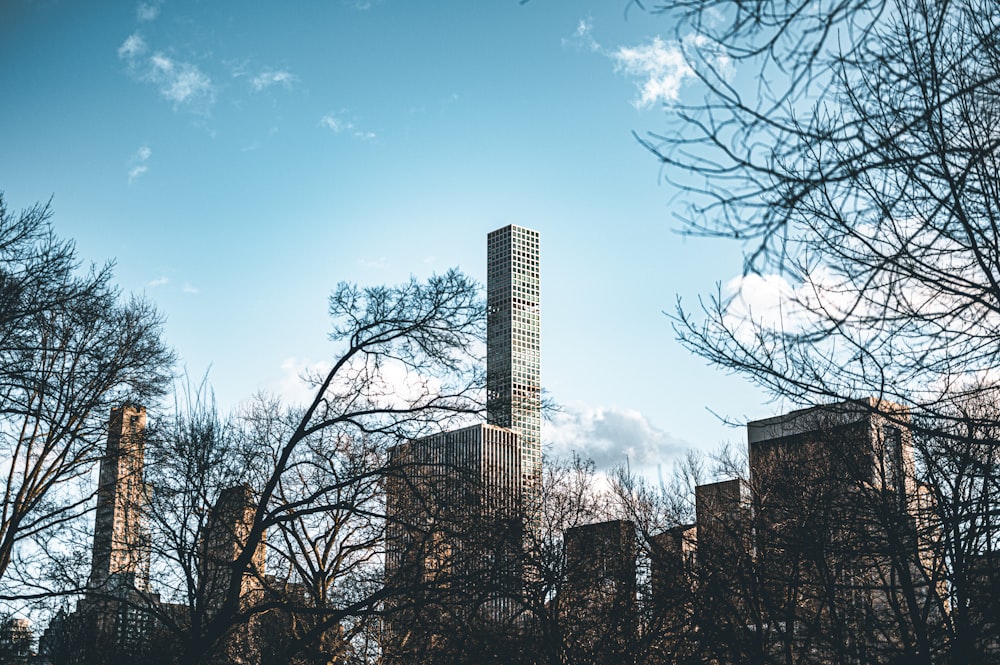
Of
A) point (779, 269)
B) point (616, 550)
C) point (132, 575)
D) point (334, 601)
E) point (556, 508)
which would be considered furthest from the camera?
point (556, 508)

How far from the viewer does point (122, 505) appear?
54.7 feet

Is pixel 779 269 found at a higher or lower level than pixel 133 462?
lower

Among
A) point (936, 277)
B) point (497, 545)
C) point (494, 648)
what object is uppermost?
point (936, 277)

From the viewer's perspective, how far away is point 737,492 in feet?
78.4

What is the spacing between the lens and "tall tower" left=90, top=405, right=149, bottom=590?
51.8 ft

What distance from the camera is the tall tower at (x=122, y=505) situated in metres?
15.8

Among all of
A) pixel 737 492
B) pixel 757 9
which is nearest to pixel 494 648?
pixel 757 9

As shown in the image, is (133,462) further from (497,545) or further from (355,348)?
(497,545)

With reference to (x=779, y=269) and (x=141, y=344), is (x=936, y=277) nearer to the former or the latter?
(x=779, y=269)

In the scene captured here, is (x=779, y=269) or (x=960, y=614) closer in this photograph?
(x=779, y=269)

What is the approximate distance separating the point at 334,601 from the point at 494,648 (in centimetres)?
1153

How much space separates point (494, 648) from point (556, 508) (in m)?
12.2

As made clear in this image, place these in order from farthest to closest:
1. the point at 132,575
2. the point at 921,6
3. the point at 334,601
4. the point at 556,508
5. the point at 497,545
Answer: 1. the point at 556,508
2. the point at 334,601
3. the point at 132,575
4. the point at 497,545
5. the point at 921,6

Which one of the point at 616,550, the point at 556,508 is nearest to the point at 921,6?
the point at 616,550
